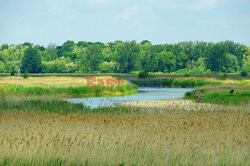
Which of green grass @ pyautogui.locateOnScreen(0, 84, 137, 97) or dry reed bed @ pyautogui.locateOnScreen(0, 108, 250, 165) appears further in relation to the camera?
green grass @ pyautogui.locateOnScreen(0, 84, 137, 97)

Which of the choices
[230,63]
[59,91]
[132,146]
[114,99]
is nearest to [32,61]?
[230,63]

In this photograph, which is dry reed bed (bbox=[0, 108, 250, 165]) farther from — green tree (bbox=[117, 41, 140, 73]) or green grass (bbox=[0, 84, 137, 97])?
green tree (bbox=[117, 41, 140, 73])

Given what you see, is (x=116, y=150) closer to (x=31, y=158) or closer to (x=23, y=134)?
(x=31, y=158)

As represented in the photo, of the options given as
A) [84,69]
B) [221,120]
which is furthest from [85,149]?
[84,69]

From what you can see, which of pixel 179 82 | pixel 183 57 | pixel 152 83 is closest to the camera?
pixel 179 82

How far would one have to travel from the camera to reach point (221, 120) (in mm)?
10062

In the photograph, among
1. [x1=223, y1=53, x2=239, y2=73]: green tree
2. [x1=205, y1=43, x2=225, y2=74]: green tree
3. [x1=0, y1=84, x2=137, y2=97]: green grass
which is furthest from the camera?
[x1=223, y1=53, x2=239, y2=73]: green tree

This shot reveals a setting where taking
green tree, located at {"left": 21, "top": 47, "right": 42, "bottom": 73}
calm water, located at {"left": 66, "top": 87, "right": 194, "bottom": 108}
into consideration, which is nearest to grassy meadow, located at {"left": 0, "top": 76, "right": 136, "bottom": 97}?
calm water, located at {"left": 66, "top": 87, "right": 194, "bottom": 108}

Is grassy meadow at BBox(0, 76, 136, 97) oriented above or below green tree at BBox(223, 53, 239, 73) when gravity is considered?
below

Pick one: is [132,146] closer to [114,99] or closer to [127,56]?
[114,99]

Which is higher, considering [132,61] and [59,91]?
[132,61]

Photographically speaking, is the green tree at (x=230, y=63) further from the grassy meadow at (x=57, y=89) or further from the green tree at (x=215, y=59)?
the grassy meadow at (x=57, y=89)

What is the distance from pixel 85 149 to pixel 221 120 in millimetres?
5473

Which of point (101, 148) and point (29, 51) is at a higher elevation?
point (29, 51)
